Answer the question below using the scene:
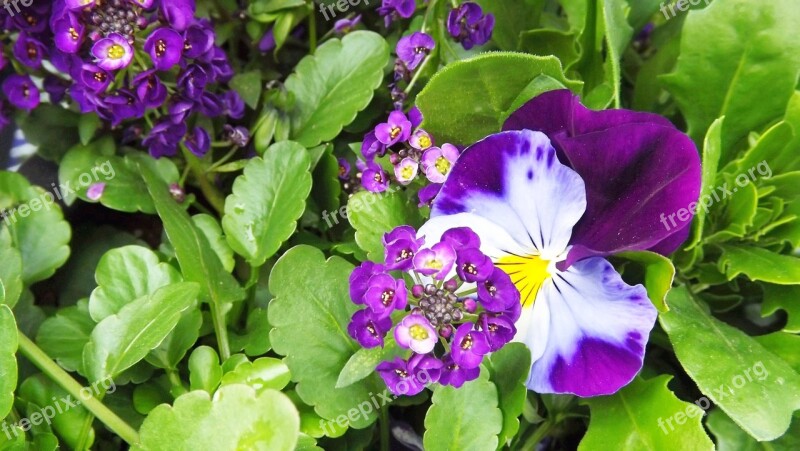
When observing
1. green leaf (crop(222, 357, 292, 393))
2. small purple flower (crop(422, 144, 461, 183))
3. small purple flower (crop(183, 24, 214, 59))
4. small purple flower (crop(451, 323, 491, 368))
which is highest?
small purple flower (crop(183, 24, 214, 59))

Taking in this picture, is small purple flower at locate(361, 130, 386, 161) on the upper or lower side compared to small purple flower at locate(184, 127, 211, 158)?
upper

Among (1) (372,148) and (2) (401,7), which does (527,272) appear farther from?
(2) (401,7)

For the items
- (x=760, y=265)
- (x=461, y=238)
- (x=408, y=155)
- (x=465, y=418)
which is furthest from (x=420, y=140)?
(x=760, y=265)

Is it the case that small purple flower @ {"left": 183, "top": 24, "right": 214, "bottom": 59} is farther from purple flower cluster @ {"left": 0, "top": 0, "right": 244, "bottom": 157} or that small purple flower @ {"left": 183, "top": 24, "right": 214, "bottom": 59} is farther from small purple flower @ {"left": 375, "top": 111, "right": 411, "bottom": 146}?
small purple flower @ {"left": 375, "top": 111, "right": 411, "bottom": 146}

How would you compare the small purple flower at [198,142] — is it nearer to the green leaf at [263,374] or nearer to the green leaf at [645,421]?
the green leaf at [263,374]

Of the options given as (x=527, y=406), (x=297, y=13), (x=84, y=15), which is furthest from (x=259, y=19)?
(x=527, y=406)

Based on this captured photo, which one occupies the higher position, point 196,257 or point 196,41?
point 196,41

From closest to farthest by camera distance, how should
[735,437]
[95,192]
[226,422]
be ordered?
[226,422], [735,437], [95,192]

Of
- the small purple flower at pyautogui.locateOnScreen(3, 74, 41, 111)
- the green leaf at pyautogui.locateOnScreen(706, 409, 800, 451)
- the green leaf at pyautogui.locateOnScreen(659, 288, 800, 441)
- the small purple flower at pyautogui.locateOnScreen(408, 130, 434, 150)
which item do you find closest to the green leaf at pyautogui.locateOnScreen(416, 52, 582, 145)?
the small purple flower at pyautogui.locateOnScreen(408, 130, 434, 150)
